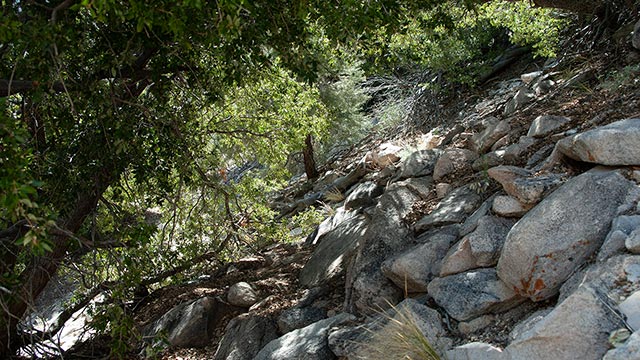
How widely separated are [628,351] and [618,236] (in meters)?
0.90

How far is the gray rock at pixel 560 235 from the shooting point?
3.56 meters

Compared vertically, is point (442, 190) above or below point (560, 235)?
above

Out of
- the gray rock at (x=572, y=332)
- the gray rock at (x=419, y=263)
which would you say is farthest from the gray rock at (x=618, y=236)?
the gray rock at (x=419, y=263)

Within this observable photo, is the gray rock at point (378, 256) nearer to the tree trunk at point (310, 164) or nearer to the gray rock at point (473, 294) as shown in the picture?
the gray rock at point (473, 294)

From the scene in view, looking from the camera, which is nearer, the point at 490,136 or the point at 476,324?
the point at 476,324

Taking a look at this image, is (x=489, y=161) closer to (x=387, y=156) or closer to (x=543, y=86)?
(x=543, y=86)

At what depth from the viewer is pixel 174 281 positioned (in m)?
7.19

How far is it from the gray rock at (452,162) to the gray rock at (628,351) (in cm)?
329

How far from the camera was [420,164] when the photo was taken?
21.6 ft

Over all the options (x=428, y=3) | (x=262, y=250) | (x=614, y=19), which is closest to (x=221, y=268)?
(x=262, y=250)

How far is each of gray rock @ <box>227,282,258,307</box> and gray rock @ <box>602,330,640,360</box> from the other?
13.8 ft

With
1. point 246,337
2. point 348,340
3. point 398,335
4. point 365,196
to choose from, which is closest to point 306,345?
point 348,340

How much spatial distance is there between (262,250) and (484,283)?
4904 mm

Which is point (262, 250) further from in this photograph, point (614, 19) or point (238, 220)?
point (614, 19)
